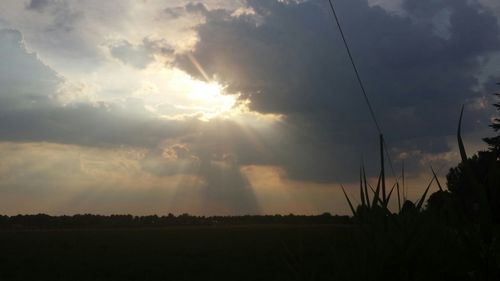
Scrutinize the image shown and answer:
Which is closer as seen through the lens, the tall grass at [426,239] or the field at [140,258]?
the tall grass at [426,239]

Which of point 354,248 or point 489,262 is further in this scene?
point 354,248

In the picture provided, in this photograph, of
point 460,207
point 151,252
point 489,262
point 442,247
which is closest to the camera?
point 489,262

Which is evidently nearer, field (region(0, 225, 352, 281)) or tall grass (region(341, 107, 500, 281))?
tall grass (region(341, 107, 500, 281))

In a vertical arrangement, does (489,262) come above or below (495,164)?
below

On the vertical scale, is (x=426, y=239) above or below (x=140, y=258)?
below

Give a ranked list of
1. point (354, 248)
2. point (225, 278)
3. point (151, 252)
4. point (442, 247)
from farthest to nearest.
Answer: point (151, 252) < point (225, 278) < point (354, 248) < point (442, 247)

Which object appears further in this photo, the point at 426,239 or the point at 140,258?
the point at 140,258

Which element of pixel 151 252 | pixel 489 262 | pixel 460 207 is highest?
pixel 151 252

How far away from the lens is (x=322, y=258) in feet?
10.9

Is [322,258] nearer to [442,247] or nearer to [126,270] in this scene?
[442,247]

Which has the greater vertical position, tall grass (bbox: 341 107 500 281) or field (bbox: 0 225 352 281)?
field (bbox: 0 225 352 281)

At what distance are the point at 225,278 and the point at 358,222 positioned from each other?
122 ft

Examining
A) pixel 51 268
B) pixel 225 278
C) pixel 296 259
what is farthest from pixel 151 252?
pixel 296 259

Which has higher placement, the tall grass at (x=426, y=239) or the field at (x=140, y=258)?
the field at (x=140, y=258)
